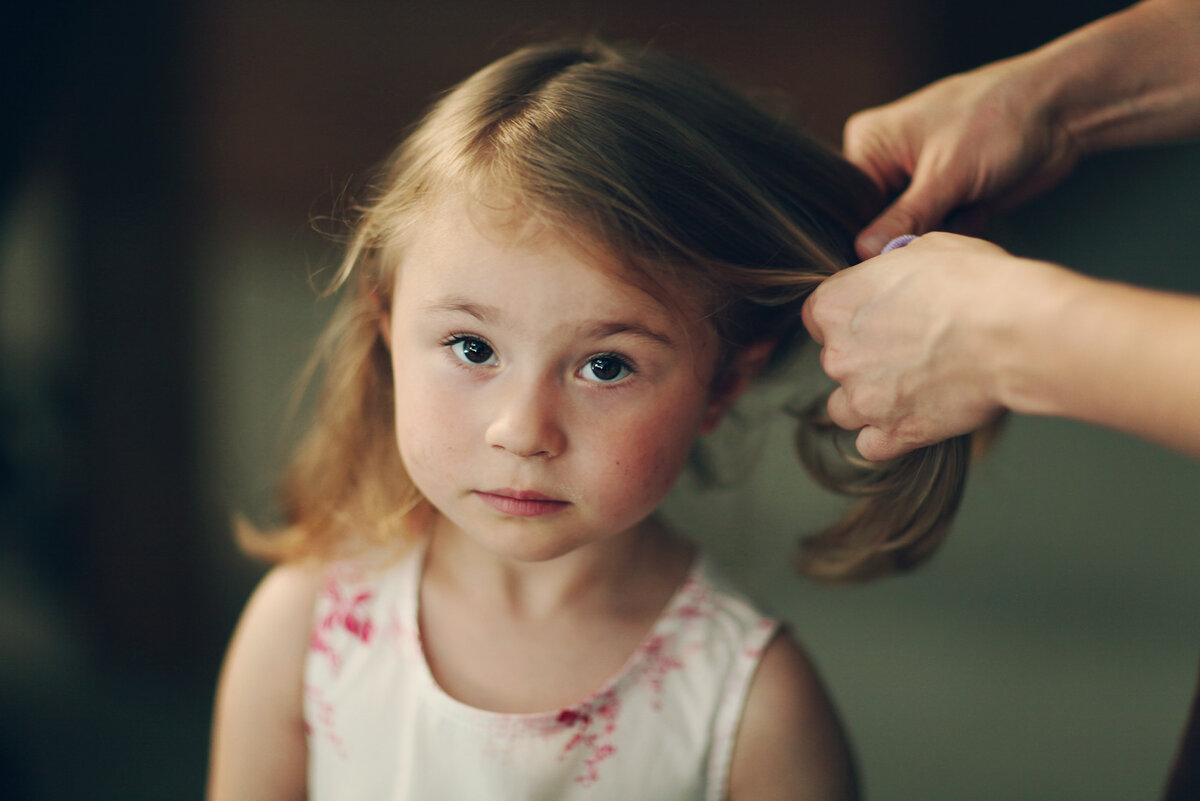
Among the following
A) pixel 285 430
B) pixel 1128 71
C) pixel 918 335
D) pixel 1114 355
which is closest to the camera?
pixel 1114 355

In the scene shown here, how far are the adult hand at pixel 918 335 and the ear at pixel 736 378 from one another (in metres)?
0.09

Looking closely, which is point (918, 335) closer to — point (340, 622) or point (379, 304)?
point (379, 304)

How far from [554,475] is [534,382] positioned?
0.26 ft

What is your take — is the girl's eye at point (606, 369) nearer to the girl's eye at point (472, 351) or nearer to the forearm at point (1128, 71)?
the girl's eye at point (472, 351)

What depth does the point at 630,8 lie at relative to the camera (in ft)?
6.76

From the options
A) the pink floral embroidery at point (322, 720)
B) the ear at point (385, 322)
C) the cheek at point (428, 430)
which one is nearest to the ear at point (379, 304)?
the ear at point (385, 322)

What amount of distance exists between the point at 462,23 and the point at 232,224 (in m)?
0.69

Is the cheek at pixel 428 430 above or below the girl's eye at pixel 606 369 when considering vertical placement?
below

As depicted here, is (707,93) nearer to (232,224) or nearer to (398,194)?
(398,194)

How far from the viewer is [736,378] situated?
0.87 meters

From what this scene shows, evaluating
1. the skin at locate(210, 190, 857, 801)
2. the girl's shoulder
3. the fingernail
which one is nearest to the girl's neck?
the skin at locate(210, 190, 857, 801)

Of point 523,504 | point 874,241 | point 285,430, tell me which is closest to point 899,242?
point 874,241

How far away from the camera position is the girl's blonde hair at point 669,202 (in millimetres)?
725

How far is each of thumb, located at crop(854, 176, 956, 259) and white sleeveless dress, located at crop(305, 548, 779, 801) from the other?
14.6 inches
